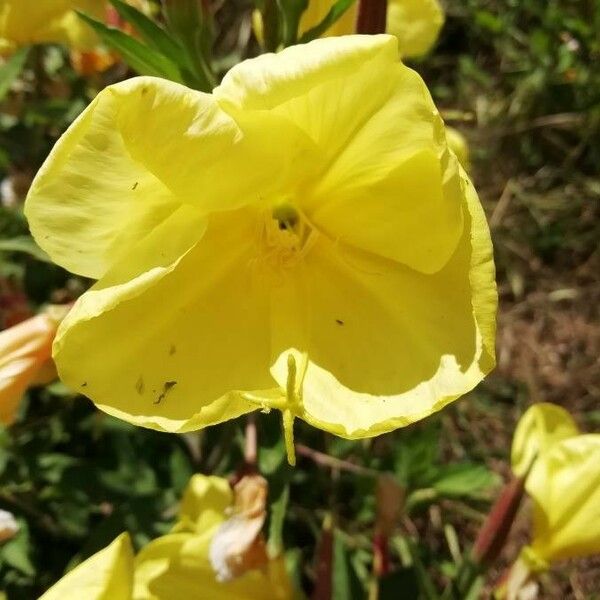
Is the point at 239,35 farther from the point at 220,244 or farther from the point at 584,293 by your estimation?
the point at 220,244

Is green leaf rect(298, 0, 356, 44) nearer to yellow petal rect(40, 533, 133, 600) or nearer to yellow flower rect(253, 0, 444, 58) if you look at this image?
yellow flower rect(253, 0, 444, 58)

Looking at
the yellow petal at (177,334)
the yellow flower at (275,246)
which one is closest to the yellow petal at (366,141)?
the yellow flower at (275,246)

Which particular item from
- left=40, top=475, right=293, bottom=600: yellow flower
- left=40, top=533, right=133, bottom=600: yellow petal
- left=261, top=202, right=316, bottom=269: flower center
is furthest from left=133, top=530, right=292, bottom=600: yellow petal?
left=261, top=202, right=316, bottom=269: flower center

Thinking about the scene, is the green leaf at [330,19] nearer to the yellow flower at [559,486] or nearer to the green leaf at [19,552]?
the yellow flower at [559,486]

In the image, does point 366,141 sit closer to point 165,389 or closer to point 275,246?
point 275,246

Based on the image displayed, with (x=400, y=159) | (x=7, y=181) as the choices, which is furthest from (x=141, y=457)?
(x=400, y=159)

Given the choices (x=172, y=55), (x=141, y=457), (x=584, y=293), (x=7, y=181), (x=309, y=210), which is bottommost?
(x=584, y=293)
